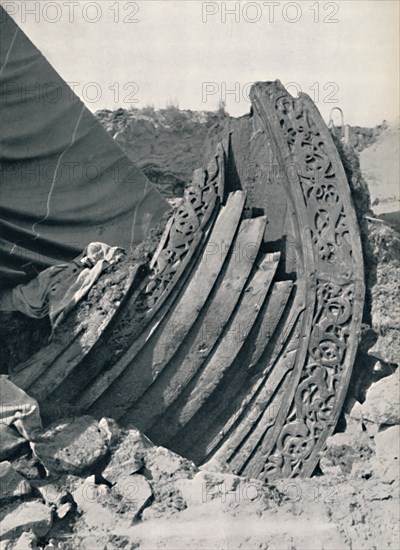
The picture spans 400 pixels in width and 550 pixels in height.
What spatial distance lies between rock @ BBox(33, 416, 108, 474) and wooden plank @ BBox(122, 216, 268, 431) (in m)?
0.59

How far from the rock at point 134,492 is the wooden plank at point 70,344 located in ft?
3.31

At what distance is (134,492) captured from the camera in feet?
22.4

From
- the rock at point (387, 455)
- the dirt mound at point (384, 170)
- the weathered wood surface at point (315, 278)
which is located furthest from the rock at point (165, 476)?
the dirt mound at point (384, 170)

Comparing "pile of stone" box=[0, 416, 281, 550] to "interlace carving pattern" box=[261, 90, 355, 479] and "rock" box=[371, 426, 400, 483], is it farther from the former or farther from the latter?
"interlace carving pattern" box=[261, 90, 355, 479]

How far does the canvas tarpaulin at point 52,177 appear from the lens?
8.91 m

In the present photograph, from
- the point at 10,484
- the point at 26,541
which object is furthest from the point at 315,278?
the point at 26,541

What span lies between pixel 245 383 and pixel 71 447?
1.34 metres

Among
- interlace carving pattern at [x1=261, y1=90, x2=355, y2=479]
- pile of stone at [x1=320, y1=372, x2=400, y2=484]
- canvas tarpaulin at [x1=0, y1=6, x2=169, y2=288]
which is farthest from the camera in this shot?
canvas tarpaulin at [x1=0, y1=6, x2=169, y2=288]

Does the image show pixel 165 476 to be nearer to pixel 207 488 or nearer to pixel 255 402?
pixel 207 488

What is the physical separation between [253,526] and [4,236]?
3140 mm

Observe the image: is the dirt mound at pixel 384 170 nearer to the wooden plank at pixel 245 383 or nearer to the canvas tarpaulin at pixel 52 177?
the canvas tarpaulin at pixel 52 177

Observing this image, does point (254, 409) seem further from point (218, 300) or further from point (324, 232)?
point (324, 232)

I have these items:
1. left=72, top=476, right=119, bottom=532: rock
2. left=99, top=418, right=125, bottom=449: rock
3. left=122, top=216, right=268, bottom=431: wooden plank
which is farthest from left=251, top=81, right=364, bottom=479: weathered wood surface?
left=72, top=476, right=119, bottom=532: rock

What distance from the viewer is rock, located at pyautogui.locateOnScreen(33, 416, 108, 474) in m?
6.99
